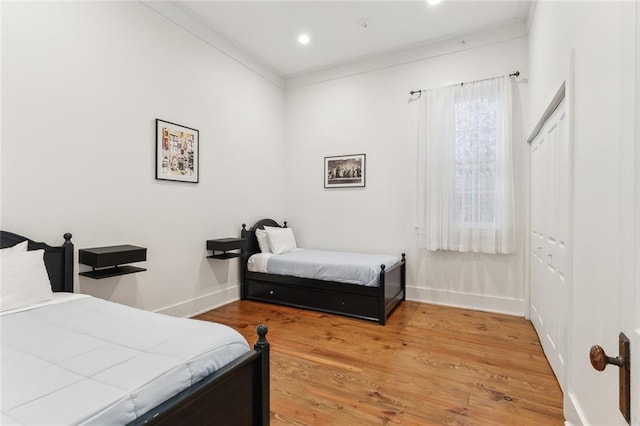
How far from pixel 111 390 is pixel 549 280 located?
290 centimetres

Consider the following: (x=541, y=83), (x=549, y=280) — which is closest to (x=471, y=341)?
(x=549, y=280)

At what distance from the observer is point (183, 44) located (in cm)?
352

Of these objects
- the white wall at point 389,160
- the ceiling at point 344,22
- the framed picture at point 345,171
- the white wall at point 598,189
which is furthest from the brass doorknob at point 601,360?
the framed picture at point 345,171

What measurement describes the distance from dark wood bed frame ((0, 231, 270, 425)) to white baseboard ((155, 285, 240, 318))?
2.20 meters

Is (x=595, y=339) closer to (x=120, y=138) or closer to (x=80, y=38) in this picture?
(x=120, y=138)

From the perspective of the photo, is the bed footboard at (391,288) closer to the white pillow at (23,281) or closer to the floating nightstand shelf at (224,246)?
the floating nightstand shelf at (224,246)

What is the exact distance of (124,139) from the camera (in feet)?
9.73

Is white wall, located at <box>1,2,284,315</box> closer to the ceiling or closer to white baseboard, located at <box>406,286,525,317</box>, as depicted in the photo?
the ceiling

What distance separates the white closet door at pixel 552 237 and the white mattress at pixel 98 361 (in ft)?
6.63

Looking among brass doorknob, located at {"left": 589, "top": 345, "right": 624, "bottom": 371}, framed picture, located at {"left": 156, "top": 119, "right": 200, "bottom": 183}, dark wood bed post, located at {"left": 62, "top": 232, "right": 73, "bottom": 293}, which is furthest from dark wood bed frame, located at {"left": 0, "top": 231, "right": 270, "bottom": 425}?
framed picture, located at {"left": 156, "top": 119, "right": 200, "bottom": 183}

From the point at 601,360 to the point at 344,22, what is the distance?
3893 millimetres

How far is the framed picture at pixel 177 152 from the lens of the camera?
3273mm

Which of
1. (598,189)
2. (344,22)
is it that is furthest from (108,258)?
(344,22)

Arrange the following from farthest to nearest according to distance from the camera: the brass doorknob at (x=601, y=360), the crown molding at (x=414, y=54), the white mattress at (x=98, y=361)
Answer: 1. the crown molding at (x=414, y=54)
2. the white mattress at (x=98, y=361)
3. the brass doorknob at (x=601, y=360)
